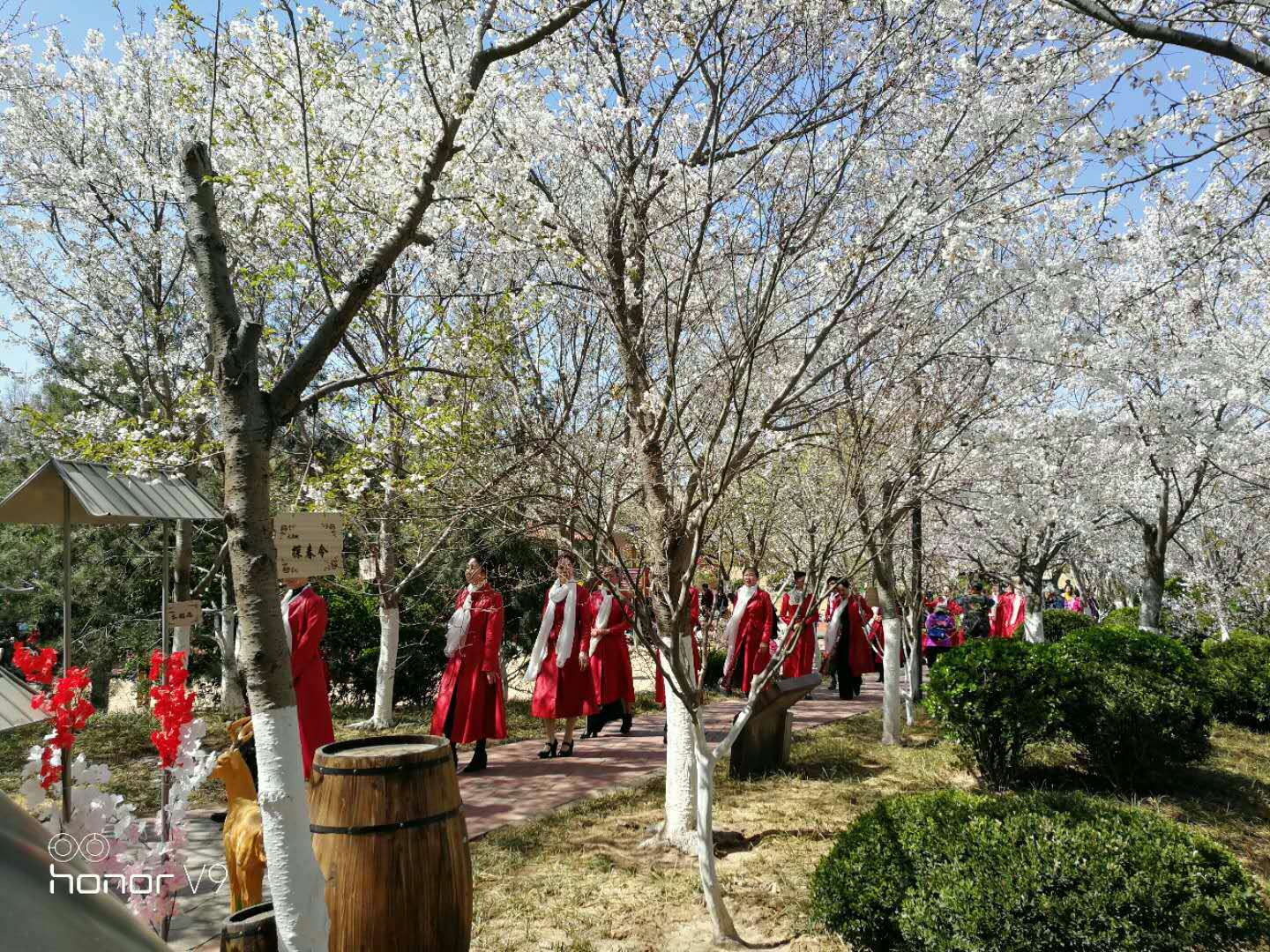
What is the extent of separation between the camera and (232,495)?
2975 millimetres

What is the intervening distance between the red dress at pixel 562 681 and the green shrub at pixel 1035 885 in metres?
5.03

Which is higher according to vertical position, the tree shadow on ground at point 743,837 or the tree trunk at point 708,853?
the tree trunk at point 708,853

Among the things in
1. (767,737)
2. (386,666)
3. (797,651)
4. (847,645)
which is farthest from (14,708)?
(847,645)

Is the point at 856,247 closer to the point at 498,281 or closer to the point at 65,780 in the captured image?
the point at 498,281

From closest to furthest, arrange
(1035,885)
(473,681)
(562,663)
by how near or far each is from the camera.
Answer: (1035,885) → (473,681) → (562,663)

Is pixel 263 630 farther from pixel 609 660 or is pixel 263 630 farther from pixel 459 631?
pixel 609 660

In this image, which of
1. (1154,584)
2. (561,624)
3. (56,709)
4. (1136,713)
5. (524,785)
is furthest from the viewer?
(1154,584)

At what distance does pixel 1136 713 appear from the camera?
23.2 feet

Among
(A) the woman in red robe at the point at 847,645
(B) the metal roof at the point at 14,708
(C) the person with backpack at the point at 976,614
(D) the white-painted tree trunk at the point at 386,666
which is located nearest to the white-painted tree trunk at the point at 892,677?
(A) the woman in red robe at the point at 847,645

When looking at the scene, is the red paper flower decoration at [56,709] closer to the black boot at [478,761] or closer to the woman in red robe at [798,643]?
the black boot at [478,761]

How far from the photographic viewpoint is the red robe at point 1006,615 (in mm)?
16688

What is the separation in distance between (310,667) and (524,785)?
232 cm

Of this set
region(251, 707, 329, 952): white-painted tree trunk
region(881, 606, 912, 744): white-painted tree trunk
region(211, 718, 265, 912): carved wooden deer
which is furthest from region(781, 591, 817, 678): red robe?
region(251, 707, 329, 952): white-painted tree trunk

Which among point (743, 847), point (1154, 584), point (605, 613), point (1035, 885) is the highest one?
point (1154, 584)
